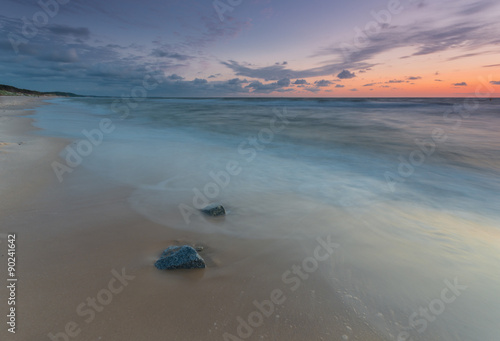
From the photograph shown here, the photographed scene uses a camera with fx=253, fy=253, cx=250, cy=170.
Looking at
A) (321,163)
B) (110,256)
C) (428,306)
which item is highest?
(110,256)

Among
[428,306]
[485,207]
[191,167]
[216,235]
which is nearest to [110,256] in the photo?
[216,235]

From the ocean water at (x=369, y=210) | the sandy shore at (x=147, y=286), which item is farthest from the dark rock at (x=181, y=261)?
the ocean water at (x=369, y=210)

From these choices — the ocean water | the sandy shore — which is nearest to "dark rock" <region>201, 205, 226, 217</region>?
the ocean water

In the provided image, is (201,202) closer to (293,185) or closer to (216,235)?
(216,235)

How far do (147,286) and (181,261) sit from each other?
0.40 m

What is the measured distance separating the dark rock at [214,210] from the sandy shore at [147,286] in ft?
1.97

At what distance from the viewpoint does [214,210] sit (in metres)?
4.08

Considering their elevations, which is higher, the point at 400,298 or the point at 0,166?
the point at 0,166

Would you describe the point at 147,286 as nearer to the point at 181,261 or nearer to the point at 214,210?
the point at 181,261

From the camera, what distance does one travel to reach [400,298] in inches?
99.9

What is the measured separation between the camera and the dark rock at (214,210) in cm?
407

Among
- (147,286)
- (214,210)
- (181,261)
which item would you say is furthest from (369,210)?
(147,286)

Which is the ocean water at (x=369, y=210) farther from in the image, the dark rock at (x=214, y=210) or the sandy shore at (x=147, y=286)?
the sandy shore at (x=147, y=286)

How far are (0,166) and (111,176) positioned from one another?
239 centimetres
